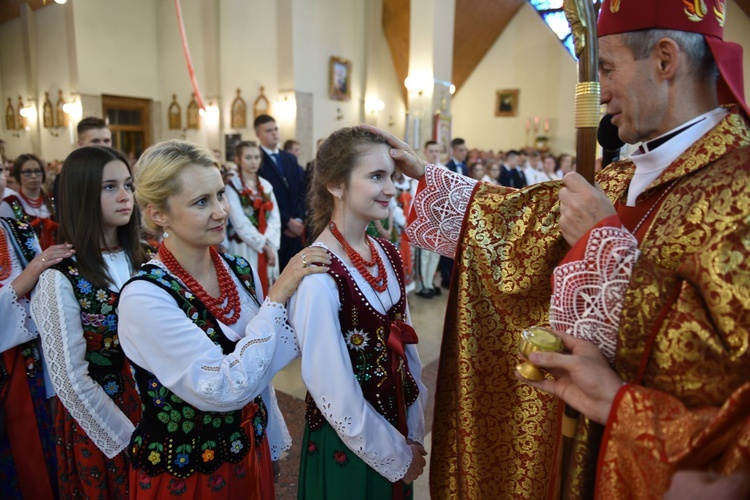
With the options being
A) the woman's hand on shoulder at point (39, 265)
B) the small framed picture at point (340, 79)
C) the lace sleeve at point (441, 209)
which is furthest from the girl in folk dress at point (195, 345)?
the small framed picture at point (340, 79)

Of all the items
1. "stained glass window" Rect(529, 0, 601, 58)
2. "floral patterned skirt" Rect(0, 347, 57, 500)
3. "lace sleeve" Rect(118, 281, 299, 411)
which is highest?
"stained glass window" Rect(529, 0, 601, 58)

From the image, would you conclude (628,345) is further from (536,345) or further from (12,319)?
(12,319)

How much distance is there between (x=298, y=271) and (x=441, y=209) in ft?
1.51

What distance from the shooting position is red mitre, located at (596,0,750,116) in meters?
1.06

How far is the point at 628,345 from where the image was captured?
37.6 inches

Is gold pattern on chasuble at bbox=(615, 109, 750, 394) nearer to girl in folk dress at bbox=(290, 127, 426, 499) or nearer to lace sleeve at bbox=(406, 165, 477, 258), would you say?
lace sleeve at bbox=(406, 165, 477, 258)

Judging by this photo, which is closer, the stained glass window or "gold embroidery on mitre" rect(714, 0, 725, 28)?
"gold embroidery on mitre" rect(714, 0, 725, 28)

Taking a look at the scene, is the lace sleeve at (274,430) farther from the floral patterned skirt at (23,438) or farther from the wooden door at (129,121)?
the wooden door at (129,121)

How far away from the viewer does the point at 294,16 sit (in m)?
10.6

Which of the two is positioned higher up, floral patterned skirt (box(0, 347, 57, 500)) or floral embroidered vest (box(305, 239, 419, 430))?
floral embroidered vest (box(305, 239, 419, 430))

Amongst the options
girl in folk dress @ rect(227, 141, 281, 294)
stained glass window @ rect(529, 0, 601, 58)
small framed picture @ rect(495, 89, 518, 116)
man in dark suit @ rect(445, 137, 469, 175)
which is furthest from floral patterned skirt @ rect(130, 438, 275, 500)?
small framed picture @ rect(495, 89, 518, 116)

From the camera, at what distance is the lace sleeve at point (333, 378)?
142 centimetres

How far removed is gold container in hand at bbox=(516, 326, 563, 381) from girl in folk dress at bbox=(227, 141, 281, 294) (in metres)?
3.56

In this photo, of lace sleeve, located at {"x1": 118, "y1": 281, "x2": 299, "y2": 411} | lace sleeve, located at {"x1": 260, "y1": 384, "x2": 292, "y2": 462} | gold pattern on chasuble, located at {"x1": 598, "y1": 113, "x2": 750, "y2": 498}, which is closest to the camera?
gold pattern on chasuble, located at {"x1": 598, "y1": 113, "x2": 750, "y2": 498}
